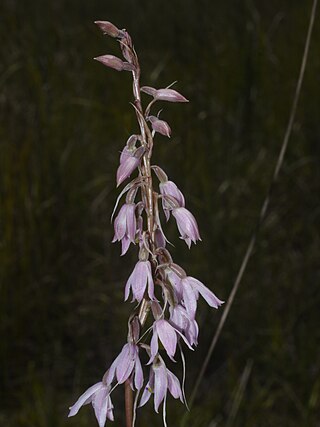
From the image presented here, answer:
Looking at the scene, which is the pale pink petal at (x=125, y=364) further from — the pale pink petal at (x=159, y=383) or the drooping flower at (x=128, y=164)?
the drooping flower at (x=128, y=164)

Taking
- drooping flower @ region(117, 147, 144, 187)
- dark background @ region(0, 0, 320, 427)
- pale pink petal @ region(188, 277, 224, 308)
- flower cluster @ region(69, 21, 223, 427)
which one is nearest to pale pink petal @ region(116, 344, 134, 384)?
flower cluster @ region(69, 21, 223, 427)

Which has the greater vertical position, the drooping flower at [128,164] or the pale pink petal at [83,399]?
the drooping flower at [128,164]

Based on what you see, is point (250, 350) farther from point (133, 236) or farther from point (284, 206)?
point (133, 236)

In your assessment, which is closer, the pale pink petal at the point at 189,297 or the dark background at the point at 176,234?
the pale pink petal at the point at 189,297

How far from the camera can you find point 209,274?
288 centimetres

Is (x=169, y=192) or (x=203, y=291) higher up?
(x=169, y=192)

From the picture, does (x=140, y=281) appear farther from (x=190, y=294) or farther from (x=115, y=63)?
(x=115, y=63)

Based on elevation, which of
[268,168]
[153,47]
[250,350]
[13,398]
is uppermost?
[153,47]

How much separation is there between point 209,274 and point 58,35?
3.58ft

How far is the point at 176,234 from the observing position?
2.71m

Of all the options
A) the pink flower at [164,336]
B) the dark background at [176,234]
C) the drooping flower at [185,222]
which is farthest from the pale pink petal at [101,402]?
the dark background at [176,234]

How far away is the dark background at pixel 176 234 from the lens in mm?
2709

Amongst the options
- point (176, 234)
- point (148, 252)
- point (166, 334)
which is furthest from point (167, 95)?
point (176, 234)

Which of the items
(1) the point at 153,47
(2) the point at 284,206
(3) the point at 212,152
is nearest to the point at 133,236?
(3) the point at 212,152
